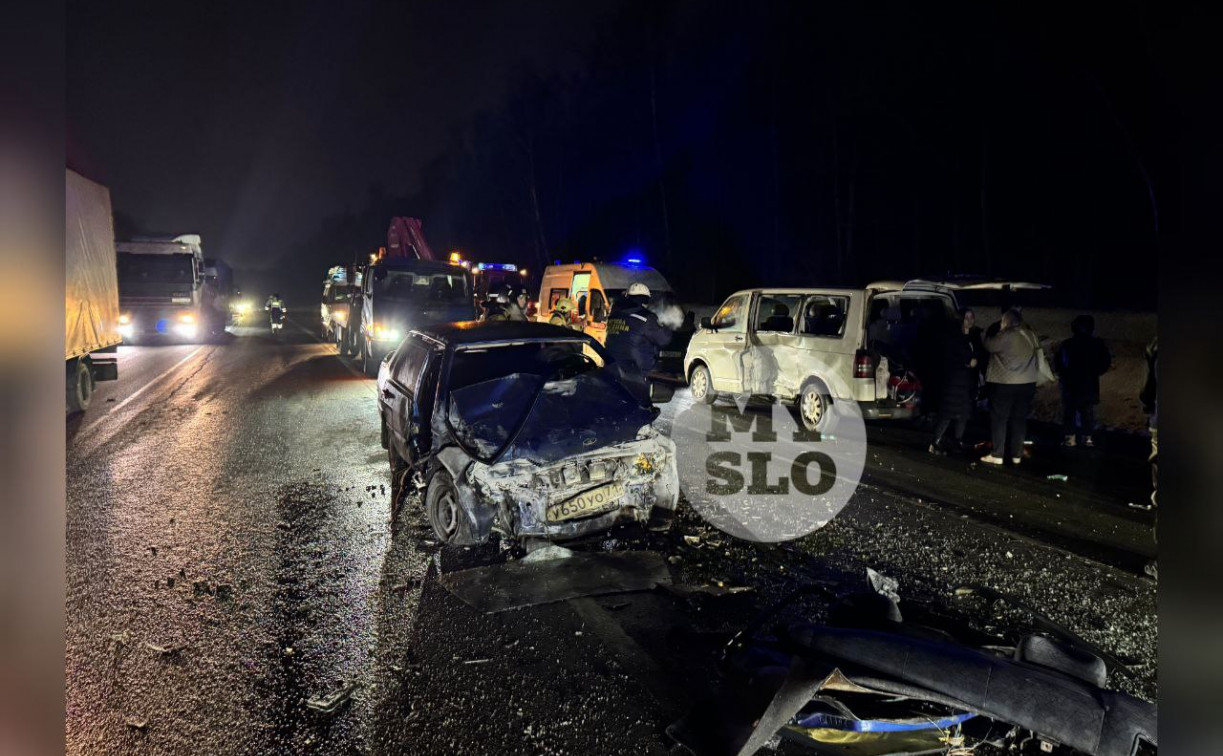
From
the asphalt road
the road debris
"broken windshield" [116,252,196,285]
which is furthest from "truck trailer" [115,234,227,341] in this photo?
the road debris

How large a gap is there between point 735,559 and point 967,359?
496 centimetres

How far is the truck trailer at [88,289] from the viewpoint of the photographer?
10805 millimetres

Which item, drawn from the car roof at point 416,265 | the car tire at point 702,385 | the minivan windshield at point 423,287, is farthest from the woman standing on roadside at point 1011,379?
the car roof at point 416,265

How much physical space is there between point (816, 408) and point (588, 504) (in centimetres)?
555

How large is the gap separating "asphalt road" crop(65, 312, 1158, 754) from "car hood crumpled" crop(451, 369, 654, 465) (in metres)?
0.81

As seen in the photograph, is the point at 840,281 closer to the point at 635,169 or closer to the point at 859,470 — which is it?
the point at 635,169

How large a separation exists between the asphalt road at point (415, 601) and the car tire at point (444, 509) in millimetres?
138

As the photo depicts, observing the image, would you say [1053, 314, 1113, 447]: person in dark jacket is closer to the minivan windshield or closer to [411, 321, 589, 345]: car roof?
[411, 321, 589, 345]: car roof

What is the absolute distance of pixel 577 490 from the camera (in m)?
5.26

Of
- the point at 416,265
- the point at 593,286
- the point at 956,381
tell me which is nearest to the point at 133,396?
the point at 416,265

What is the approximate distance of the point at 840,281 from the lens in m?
28.0

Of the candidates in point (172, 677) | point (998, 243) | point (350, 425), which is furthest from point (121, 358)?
point (998, 243)

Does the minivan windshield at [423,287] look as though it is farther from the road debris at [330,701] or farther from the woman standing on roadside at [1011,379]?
the road debris at [330,701]
